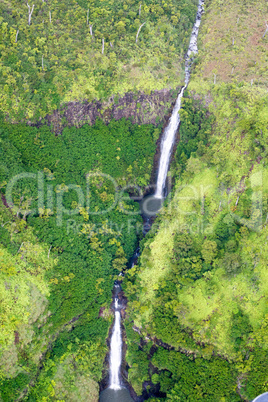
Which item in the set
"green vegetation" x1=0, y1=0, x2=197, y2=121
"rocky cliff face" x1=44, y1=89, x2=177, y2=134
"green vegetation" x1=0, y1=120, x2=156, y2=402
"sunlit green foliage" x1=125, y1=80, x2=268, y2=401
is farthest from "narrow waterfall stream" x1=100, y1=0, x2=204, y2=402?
"sunlit green foliage" x1=125, y1=80, x2=268, y2=401

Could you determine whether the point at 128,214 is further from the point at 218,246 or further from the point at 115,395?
the point at 115,395

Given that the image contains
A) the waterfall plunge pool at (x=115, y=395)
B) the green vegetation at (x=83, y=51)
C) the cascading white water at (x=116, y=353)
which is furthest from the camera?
the green vegetation at (x=83, y=51)

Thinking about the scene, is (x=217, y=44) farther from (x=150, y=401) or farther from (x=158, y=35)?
(x=150, y=401)

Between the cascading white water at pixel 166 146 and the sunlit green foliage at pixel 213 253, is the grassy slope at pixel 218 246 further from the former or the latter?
the cascading white water at pixel 166 146

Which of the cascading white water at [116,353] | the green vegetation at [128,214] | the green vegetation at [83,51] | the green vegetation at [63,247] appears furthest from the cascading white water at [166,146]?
the cascading white water at [116,353]

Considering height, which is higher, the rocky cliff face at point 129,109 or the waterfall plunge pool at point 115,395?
the rocky cliff face at point 129,109

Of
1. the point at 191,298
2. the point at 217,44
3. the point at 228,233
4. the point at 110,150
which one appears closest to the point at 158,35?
the point at 217,44

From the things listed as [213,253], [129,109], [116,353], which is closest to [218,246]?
[213,253]
